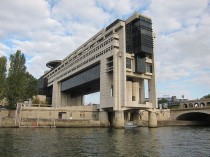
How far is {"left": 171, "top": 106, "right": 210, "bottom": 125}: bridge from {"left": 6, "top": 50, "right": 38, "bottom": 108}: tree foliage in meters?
69.3

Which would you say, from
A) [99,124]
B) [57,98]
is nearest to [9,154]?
[99,124]

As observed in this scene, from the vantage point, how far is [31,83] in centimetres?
9612

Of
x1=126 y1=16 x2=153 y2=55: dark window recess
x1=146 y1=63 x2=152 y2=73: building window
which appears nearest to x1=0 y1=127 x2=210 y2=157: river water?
x1=126 y1=16 x2=153 y2=55: dark window recess

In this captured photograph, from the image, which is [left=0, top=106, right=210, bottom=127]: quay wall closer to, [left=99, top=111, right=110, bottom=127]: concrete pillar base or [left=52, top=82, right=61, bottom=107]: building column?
[left=99, top=111, right=110, bottom=127]: concrete pillar base

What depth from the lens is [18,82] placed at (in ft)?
279

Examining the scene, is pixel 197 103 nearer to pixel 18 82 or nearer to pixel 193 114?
pixel 193 114

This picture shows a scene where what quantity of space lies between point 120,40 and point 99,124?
33028 mm

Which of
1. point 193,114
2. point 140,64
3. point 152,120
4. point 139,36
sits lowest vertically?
point 152,120

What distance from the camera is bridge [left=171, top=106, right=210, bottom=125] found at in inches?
4272

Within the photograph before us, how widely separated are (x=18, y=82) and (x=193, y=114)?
286 ft

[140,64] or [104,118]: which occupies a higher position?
[140,64]

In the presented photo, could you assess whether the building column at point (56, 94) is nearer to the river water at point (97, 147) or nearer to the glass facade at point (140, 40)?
the glass facade at point (140, 40)

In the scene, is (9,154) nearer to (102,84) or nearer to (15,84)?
(15,84)

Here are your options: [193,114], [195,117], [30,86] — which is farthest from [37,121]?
[195,117]
